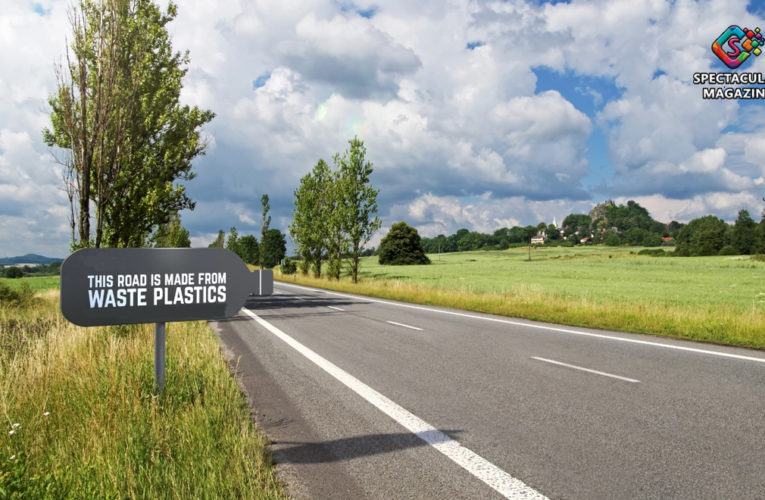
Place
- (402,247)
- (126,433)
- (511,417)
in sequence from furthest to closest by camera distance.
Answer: (402,247), (511,417), (126,433)

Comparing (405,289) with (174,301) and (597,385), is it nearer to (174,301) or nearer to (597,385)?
(597,385)

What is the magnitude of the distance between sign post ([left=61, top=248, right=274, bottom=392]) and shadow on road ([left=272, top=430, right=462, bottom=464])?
1358 millimetres

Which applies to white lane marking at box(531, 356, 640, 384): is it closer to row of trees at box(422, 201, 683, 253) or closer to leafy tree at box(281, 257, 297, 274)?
leafy tree at box(281, 257, 297, 274)

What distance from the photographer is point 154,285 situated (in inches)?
161

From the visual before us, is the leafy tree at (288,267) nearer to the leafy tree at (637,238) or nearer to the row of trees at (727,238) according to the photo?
the row of trees at (727,238)

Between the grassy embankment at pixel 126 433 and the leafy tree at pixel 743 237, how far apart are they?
119m

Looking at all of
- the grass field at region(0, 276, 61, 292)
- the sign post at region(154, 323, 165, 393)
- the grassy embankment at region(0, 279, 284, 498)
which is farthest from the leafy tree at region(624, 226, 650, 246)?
the sign post at region(154, 323, 165, 393)

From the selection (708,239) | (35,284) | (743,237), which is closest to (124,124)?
(35,284)

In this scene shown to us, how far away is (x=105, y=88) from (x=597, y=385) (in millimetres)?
9734

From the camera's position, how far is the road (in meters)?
3.38

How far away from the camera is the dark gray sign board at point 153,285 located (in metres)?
3.78

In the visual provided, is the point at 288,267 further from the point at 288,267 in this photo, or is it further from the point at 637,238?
the point at 637,238

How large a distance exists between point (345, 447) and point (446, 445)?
34.8 inches

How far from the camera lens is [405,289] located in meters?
25.1
